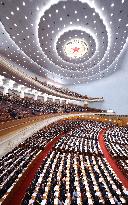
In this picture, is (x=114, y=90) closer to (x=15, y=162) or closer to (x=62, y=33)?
(x=62, y=33)

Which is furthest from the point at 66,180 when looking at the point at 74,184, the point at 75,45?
the point at 75,45

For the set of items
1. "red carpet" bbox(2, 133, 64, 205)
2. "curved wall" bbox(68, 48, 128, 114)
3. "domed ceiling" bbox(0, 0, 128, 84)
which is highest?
"domed ceiling" bbox(0, 0, 128, 84)

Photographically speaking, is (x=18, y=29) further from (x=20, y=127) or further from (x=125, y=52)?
(x=125, y=52)

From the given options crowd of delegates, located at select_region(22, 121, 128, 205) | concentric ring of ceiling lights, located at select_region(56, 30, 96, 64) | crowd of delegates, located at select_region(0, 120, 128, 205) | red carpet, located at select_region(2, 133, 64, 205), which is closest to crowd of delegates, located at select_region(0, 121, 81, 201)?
crowd of delegates, located at select_region(0, 120, 128, 205)

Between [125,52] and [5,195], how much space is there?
28312mm

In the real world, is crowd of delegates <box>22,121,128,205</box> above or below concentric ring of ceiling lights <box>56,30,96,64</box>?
below

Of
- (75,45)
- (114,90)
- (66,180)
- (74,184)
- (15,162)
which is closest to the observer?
(74,184)

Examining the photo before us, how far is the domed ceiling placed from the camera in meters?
17.9

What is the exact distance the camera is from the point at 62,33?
23750 mm

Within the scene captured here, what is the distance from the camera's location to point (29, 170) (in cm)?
748

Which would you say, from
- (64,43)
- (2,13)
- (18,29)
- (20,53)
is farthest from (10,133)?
(64,43)

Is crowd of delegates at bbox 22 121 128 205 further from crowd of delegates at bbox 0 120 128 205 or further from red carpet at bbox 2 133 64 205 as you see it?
A: red carpet at bbox 2 133 64 205

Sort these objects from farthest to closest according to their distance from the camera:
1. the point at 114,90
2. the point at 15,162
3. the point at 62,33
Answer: the point at 114,90
the point at 62,33
the point at 15,162

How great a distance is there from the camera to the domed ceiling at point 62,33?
17891 millimetres
